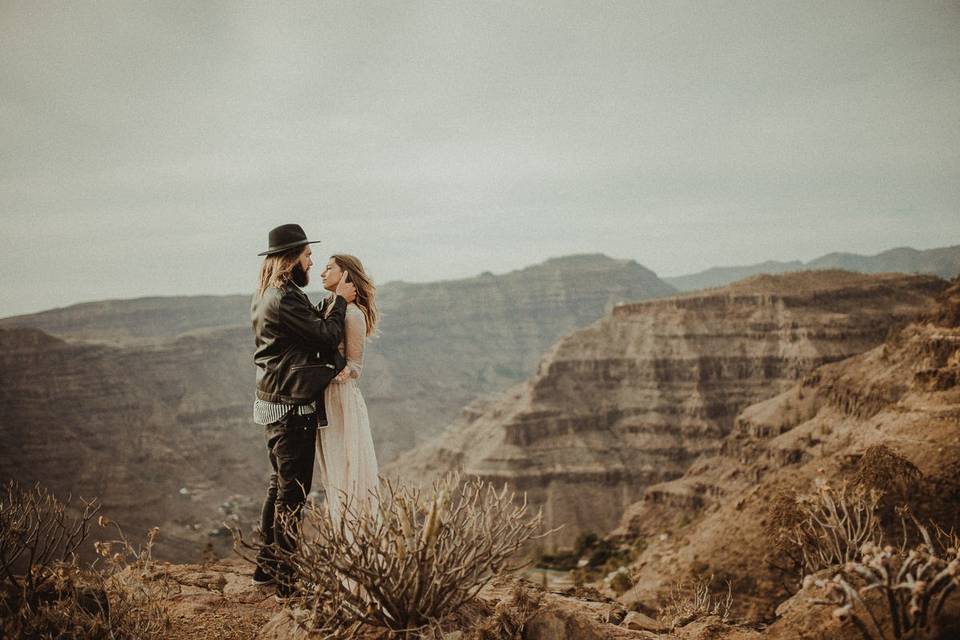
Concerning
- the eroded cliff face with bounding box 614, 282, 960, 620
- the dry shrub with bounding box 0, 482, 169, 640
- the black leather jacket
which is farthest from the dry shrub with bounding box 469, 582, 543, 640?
the eroded cliff face with bounding box 614, 282, 960, 620

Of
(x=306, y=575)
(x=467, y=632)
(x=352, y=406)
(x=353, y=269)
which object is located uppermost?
(x=353, y=269)

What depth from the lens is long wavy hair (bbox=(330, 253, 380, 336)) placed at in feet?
21.5

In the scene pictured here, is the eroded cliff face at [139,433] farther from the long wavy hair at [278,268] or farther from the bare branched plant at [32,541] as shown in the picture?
the long wavy hair at [278,268]

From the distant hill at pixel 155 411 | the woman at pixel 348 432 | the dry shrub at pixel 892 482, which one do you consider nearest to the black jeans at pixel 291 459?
the woman at pixel 348 432

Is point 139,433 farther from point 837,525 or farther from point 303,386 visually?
point 837,525

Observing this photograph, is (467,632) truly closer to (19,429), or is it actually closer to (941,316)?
(941,316)

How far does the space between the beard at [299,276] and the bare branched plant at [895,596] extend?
205 inches

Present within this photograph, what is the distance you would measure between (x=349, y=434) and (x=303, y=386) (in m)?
0.68

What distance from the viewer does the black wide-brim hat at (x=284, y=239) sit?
6376 millimetres

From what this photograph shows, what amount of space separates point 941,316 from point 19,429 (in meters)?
90.0

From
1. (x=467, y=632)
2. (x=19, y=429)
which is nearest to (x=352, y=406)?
(x=467, y=632)

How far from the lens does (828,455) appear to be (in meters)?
28.1

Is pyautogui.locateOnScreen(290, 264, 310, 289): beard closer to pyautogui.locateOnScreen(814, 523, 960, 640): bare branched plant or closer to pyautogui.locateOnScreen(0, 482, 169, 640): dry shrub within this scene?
pyautogui.locateOnScreen(0, 482, 169, 640): dry shrub

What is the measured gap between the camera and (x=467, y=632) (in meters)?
4.96
